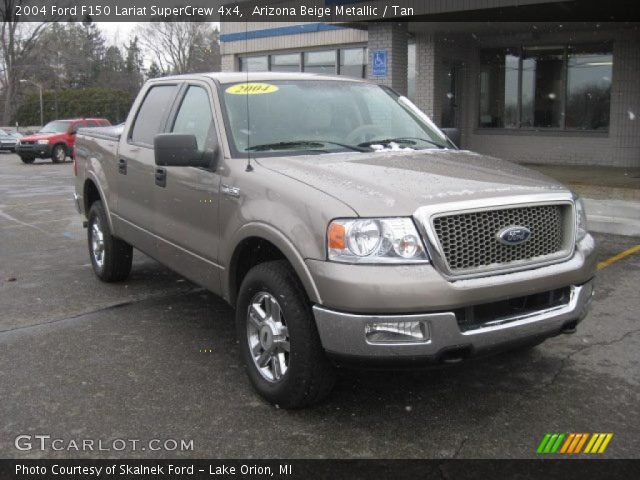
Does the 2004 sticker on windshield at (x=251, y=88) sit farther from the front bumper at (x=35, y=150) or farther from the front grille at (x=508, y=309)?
the front bumper at (x=35, y=150)

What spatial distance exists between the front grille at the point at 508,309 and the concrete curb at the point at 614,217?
225 inches

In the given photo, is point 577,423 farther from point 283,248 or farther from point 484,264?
point 283,248

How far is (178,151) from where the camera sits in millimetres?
4152

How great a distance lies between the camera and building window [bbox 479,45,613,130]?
52.2 feet

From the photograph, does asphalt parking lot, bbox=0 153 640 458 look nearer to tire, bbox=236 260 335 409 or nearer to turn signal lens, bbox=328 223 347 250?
tire, bbox=236 260 335 409

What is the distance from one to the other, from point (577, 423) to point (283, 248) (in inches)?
70.6

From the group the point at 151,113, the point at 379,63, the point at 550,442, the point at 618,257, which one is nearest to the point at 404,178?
the point at 550,442

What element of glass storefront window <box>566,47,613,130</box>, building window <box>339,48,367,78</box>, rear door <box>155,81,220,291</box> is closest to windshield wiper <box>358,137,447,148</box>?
rear door <box>155,81,220,291</box>

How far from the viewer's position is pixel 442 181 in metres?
3.66

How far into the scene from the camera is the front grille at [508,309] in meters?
3.31

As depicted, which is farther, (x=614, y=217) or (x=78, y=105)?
(x=78, y=105)

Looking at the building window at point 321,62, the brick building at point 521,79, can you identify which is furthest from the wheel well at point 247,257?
the building window at point 321,62

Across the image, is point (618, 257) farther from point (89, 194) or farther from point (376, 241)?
point (89, 194)

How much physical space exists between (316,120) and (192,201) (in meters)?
1.00
